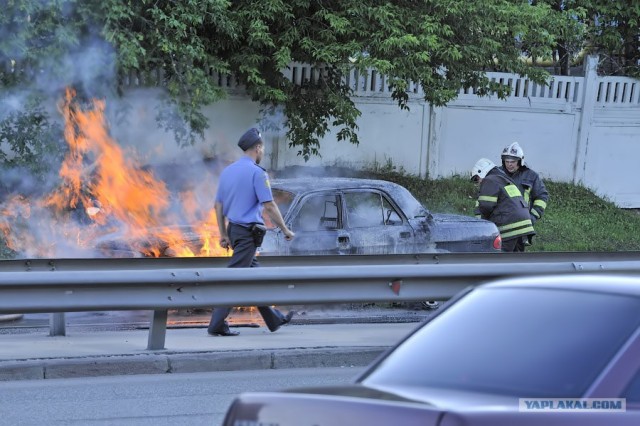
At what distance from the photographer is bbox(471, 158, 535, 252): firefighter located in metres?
11.1

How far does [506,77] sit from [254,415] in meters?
17.2

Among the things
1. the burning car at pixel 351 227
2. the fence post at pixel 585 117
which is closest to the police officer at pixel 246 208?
the burning car at pixel 351 227

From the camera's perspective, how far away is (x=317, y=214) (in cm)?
1076

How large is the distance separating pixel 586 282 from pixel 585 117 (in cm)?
1727

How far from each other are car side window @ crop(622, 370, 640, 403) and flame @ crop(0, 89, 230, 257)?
7436 millimetres

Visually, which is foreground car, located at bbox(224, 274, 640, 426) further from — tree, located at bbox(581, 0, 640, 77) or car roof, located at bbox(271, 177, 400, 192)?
tree, located at bbox(581, 0, 640, 77)

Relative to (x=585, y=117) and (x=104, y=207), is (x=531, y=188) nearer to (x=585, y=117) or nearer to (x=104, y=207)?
(x=104, y=207)

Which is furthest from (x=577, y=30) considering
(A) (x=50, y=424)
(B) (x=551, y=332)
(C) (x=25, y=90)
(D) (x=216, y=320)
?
(B) (x=551, y=332)

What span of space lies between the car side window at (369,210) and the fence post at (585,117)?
10.2 m

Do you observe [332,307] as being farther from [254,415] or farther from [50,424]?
[254,415]

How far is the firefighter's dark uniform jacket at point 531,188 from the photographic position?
11430 mm

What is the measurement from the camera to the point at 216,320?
29.2 feet

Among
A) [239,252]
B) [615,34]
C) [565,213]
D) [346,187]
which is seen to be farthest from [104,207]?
[615,34]

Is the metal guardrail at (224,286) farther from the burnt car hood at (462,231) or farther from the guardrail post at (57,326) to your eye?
the burnt car hood at (462,231)
